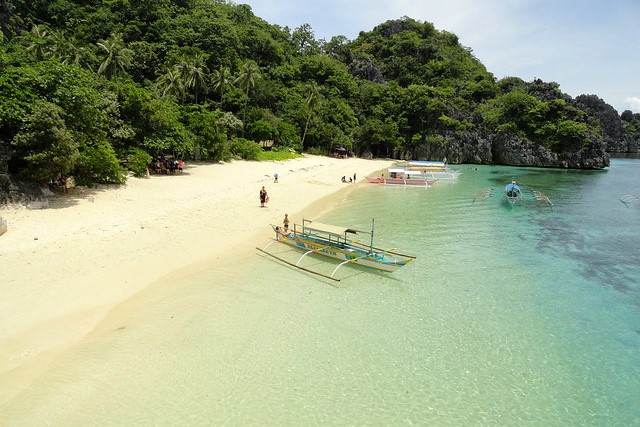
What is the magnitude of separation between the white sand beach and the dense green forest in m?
8.11

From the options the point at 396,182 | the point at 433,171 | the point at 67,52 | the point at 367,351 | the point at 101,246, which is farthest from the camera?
the point at 433,171

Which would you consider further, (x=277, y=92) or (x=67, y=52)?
(x=277, y=92)

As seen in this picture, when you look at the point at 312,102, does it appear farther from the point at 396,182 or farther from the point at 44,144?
the point at 44,144

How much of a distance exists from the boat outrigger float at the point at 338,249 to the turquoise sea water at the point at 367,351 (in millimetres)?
561

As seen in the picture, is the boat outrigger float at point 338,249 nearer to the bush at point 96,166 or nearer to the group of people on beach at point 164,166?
the bush at point 96,166

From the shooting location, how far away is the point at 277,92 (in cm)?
7356

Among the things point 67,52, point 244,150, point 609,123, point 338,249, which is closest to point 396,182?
point 244,150

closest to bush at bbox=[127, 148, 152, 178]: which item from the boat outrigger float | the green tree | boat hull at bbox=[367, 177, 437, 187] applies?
the green tree

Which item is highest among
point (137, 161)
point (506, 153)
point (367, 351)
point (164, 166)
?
point (506, 153)

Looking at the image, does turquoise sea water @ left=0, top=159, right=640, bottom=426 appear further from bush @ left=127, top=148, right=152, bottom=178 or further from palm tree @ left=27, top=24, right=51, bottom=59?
palm tree @ left=27, top=24, right=51, bottom=59

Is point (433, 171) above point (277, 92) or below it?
below

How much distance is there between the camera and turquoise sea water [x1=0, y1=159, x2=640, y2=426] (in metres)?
8.49

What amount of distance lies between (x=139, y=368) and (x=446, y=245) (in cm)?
1693

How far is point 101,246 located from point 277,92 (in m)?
63.1
